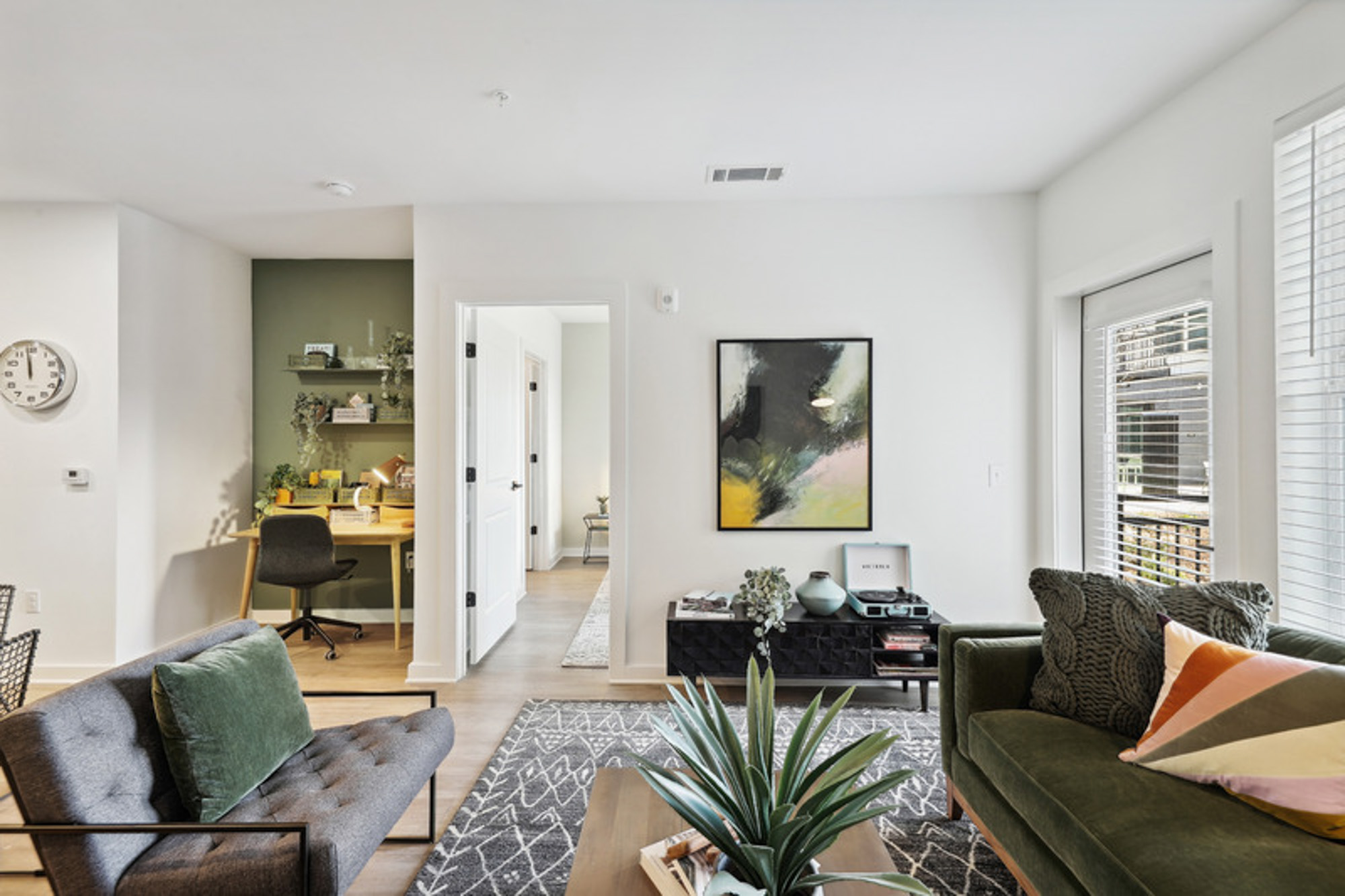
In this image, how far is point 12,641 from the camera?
6.96 ft

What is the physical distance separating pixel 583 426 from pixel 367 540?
3371 millimetres

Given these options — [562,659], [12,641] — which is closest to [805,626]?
[562,659]

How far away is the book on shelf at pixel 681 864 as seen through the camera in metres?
1.22

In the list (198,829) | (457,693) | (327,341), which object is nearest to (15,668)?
(198,829)

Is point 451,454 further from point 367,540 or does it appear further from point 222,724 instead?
point 222,724

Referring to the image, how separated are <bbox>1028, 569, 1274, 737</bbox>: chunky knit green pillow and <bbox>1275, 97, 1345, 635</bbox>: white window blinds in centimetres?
33

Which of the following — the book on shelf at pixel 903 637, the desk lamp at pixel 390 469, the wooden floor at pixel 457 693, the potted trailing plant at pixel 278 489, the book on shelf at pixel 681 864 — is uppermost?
the desk lamp at pixel 390 469

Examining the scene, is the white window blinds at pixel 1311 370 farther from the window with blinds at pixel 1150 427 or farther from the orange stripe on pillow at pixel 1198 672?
the orange stripe on pillow at pixel 1198 672

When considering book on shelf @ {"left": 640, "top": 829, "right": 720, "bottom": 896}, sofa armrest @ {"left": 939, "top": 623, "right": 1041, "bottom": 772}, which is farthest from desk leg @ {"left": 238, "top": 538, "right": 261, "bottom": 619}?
sofa armrest @ {"left": 939, "top": 623, "right": 1041, "bottom": 772}

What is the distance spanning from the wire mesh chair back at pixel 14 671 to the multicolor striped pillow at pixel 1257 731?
3316 millimetres

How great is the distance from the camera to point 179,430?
3.93 meters

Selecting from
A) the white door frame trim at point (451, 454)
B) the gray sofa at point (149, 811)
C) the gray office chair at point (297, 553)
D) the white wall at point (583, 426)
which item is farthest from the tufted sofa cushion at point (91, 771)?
the white wall at point (583, 426)

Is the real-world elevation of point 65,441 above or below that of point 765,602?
above

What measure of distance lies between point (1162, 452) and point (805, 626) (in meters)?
1.68
